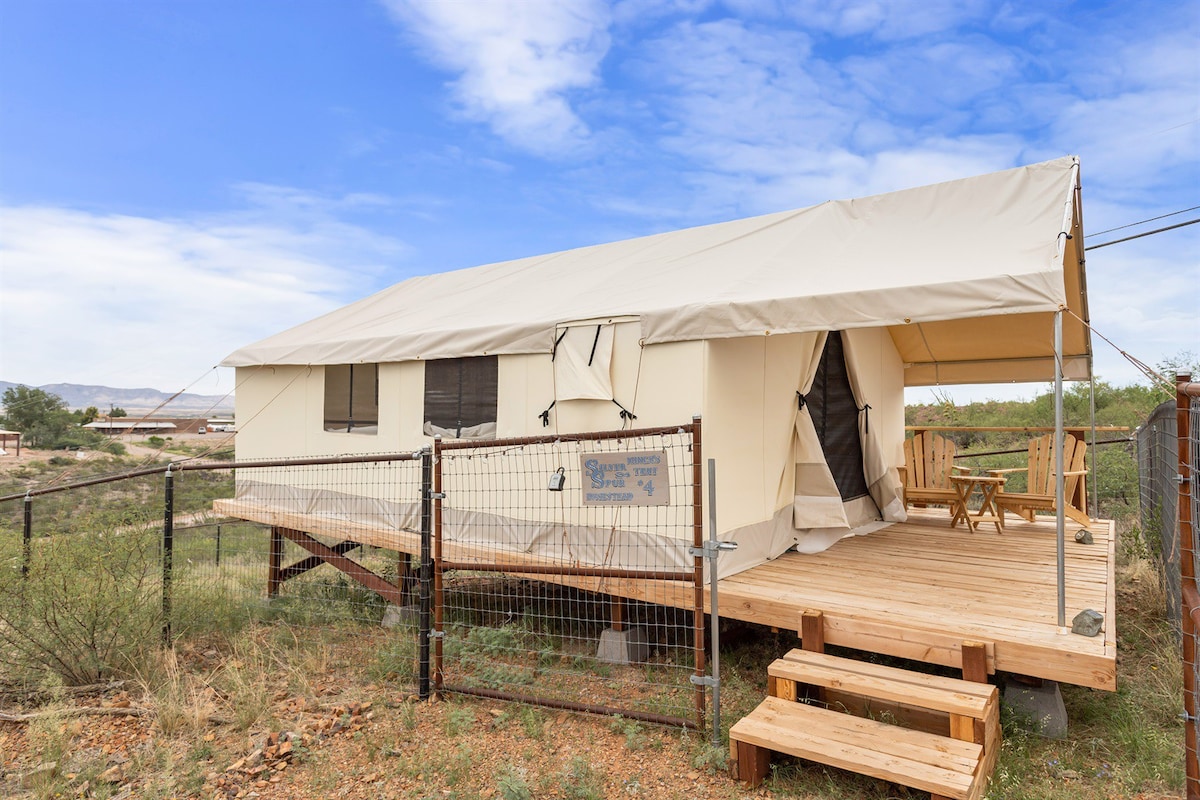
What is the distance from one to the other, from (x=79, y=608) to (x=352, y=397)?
3041 millimetres

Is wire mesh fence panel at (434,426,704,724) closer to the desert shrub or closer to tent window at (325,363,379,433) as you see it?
tent window at (325,363,379,433)

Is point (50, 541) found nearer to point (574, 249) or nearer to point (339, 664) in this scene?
point (339, 664)

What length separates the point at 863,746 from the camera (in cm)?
303

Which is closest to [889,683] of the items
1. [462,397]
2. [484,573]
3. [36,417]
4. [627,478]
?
[627,478]

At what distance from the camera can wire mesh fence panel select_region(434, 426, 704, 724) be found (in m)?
3.96

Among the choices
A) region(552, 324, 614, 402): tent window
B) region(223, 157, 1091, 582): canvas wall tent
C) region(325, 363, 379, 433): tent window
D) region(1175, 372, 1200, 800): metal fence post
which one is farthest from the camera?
region(325, 363, 379, 433): tent window

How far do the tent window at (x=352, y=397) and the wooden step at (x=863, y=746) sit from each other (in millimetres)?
4833

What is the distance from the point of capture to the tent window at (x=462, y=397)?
5906 millimetres

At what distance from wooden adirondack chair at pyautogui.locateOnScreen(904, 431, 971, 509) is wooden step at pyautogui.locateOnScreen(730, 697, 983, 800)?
14.8 ft

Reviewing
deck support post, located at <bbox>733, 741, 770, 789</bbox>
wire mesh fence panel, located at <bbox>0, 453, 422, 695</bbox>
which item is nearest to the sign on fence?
deck support post, located at <bbox>733, 741, 770, 789</bbox>

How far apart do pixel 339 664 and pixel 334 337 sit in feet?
12.1

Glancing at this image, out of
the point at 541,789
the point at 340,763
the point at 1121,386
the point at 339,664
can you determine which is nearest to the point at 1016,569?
the point at 541,789

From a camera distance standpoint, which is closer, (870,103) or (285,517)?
(285,517)

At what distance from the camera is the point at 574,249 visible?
8281mm
